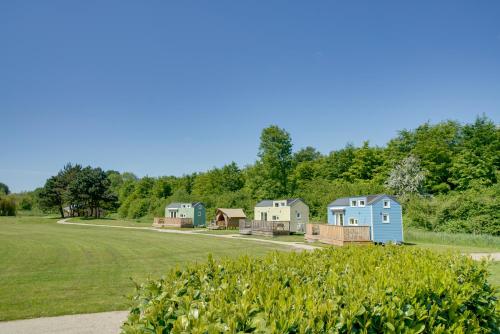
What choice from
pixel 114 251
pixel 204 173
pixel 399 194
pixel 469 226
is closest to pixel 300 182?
pixel 399 194

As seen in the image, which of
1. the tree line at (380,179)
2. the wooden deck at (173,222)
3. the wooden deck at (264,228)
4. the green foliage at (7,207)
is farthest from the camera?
the green foliage at (7,207)

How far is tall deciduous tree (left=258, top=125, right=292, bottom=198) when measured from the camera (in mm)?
→ 46594

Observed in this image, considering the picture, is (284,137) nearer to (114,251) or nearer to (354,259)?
(114,251)

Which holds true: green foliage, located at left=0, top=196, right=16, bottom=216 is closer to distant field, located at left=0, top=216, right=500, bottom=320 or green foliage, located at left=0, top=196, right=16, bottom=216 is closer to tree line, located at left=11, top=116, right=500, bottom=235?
tree line, located at left=11, top=116, right=500, bottom=235

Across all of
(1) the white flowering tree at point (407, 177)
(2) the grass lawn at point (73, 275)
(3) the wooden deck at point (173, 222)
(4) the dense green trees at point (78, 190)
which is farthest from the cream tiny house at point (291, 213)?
(4) the dense green trees at point (78, 190)

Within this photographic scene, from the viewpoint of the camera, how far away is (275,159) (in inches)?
1869

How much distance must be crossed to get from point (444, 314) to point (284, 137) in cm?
4479

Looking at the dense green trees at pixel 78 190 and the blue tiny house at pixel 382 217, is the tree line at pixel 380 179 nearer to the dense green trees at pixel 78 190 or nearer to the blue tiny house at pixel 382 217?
the dense green trees at pixel 78 190

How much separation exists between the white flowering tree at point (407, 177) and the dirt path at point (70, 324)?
1430 inches

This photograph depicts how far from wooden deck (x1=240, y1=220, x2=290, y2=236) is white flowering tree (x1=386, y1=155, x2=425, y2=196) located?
48.4ft

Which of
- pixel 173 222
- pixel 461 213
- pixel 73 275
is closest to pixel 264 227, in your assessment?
pixel 173 222

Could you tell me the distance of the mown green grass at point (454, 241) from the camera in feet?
69.9

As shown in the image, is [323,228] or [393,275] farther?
[323,228]

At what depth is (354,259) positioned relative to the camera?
5.72 metres
